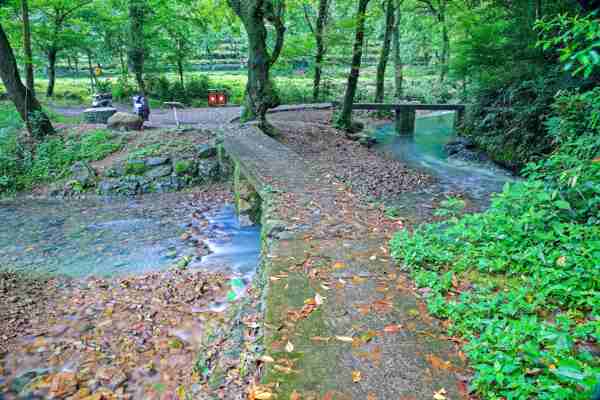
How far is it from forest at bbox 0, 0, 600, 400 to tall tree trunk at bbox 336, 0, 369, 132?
0.25ft

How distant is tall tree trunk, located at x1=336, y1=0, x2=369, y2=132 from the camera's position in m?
12.5

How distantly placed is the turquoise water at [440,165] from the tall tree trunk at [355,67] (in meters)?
1.54

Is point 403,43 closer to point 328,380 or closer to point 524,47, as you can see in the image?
point 524,47

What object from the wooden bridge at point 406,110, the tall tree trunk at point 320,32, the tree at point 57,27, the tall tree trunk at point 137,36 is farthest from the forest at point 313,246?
the tree at point 57,27

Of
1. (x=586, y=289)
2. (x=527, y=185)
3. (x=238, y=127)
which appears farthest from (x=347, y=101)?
(x=586, y=289)

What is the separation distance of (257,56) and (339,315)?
9519mm

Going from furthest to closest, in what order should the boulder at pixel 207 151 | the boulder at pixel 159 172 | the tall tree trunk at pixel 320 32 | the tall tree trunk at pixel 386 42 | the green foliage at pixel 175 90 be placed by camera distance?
the green foliage at pixel 175 90, the tall tree trunk at pixel 320 32, the tall tree trunk at pixel 386 42, the boulder at pixel 207 151, the boulder at pixel 159 172

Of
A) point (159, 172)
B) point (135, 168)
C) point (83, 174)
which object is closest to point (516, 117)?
point (159, 172)

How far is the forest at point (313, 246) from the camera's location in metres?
2.41

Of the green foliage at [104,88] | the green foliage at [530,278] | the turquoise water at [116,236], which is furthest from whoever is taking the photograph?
the green foliage at [104,88]

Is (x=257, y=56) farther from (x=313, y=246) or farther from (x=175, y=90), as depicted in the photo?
(x=175, y=90)

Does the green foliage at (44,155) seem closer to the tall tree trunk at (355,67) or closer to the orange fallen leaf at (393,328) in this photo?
the tall tree trunk at (355,67)

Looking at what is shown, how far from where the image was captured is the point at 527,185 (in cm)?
370

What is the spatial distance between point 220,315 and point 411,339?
252cm
